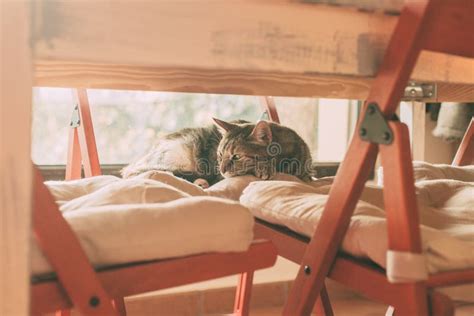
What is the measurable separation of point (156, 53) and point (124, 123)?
1.63 meters

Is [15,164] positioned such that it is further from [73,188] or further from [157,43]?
[73,188]

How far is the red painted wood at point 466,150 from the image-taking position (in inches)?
71.8

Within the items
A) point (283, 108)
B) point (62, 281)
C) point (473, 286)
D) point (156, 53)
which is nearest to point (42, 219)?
point (62, 281)

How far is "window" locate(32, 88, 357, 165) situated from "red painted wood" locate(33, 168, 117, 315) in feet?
4.28

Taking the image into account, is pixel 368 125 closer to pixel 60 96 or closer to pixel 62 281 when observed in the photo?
pixel 62 281

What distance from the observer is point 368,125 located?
0.77 m

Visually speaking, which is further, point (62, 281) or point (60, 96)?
point (60, 96)

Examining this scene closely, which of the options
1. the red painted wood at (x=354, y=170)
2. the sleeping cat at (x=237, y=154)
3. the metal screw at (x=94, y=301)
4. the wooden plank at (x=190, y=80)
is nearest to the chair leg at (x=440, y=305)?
the red painted wood at (x=354, y=170)

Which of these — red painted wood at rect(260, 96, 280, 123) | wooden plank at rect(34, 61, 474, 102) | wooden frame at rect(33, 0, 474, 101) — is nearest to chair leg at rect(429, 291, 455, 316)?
wooden frame at rect(33, 0, 474, 101)

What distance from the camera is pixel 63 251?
651mm

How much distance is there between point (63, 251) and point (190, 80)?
74cm

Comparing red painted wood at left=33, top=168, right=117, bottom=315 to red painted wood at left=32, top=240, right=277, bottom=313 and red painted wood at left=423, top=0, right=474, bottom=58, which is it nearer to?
red painted wood at left=32, top=240, right=277, bottom=313

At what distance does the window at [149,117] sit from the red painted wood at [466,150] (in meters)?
0.81

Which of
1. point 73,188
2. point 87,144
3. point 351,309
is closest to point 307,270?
point 73,188
